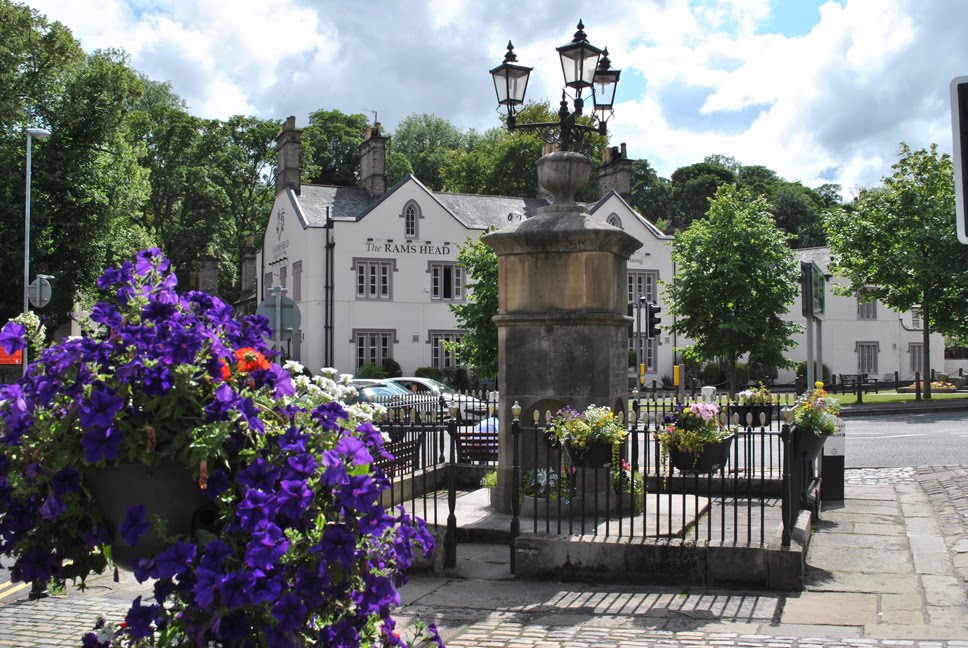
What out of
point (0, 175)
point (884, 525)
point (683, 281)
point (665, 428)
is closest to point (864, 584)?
point (665, 428)

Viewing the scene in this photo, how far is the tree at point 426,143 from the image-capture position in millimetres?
74562

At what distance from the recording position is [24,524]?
3121 mm

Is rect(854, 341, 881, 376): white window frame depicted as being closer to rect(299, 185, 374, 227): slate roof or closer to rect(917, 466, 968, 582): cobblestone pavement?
rect(299, 185, 374, 227): slate roof

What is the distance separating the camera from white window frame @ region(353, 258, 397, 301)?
136 ft

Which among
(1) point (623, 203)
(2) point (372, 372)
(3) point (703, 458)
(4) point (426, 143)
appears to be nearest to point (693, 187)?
(4) point (426, 143)

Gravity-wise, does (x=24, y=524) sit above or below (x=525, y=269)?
below

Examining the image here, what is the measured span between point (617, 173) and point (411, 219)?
12.4 m

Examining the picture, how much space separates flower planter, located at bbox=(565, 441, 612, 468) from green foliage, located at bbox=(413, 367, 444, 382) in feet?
108

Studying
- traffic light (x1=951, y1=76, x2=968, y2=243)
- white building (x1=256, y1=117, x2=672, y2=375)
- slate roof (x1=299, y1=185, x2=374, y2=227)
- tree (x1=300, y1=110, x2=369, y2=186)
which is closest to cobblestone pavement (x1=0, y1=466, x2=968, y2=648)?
traffic light (x1=951, y1=76, x2=968, y2=243)

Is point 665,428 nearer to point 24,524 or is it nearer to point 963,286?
point 24,524

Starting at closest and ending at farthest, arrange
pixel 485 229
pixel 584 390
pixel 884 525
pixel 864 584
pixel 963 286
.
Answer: pixel 864 584 → pixel 584 390 → pixel 884 525 → pixel 963 286 → pixel 485 229

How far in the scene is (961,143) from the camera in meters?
4.94

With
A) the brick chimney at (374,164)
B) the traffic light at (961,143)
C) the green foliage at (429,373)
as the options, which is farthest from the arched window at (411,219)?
the traffic light at (961,143)

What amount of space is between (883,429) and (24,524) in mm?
23147
